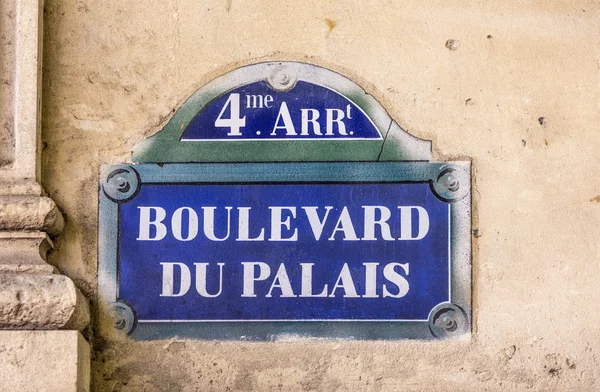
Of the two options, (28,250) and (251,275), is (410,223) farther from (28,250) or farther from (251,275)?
(28,250)

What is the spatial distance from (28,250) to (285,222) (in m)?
0.72

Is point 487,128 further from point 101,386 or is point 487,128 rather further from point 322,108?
point 101,386

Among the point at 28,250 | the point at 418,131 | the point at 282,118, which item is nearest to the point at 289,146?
the point at 282,118

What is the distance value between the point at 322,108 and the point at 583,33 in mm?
796

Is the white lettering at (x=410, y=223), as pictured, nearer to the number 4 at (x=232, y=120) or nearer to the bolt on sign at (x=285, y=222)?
the bolt on sign at (x=285, y=222)

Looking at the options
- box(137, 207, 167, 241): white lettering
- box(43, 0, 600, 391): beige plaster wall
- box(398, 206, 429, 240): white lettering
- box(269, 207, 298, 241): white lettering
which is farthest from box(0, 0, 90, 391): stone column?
Answer: box(398, 206, 429, 240): white lettering

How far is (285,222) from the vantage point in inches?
141

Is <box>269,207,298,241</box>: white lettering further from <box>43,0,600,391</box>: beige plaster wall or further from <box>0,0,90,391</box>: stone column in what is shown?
<box>0,0,90,391</box>: stone column

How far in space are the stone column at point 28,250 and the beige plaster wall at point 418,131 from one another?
0.36 ft

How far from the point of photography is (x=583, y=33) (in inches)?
145

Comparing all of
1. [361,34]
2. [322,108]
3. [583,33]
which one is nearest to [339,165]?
[322,108]

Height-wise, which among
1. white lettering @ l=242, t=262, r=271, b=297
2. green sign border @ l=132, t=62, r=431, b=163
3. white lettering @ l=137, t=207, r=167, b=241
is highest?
green sign border @ l=132, t=62, r=431, b=163

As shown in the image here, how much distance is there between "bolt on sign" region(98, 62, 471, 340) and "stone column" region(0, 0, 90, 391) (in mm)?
197

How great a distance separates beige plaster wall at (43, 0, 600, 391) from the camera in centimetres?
350
